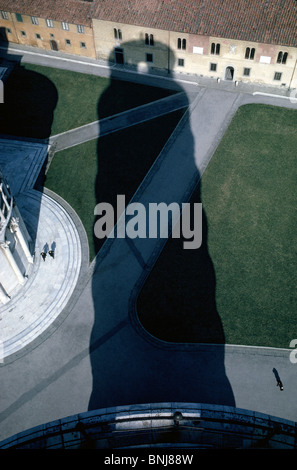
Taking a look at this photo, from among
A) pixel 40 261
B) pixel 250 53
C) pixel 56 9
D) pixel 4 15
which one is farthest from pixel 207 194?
pixel 4 15

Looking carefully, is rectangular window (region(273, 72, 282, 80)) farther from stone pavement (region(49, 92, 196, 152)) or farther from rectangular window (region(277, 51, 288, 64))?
stone pavement (region(49, 92, 196, 152))

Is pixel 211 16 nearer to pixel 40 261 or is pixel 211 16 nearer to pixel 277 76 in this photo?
pixel 277 76

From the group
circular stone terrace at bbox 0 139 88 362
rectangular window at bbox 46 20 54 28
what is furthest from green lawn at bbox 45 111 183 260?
rectangular window at bbox 46 20 54 28

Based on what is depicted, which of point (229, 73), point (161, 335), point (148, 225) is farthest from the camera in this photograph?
point (229, 73)

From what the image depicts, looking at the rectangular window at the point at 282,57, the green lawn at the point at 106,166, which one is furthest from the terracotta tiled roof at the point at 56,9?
the rectangular window at the point at 282,57

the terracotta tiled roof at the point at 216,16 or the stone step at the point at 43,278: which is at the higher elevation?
the terracotta tiled roof at the point at 216,16

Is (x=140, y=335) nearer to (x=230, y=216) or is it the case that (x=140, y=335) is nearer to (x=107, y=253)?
(x=107, y=253)

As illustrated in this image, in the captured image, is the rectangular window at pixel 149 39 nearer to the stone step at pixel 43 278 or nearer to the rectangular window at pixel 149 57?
the rectangular window at pixel 149 57
